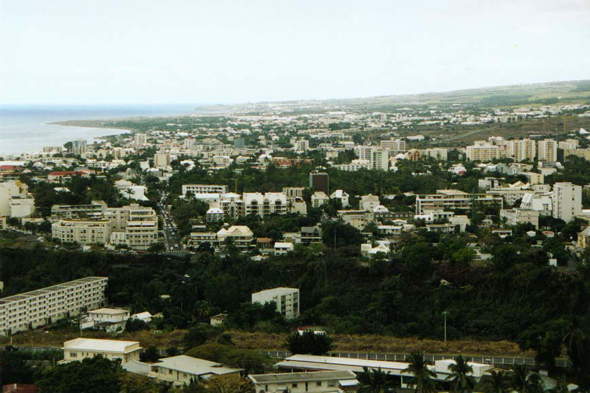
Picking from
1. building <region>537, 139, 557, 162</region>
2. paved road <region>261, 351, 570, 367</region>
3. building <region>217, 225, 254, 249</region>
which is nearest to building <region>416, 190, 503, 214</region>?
building <region>217, 225, 254, 249</region>

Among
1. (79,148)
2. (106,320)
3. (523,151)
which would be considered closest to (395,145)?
(523,151)

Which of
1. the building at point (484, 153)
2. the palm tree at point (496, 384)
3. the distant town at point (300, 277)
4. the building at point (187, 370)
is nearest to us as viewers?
the palm tree at point (496, 384)

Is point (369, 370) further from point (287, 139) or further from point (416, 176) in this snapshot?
point (287, 139)

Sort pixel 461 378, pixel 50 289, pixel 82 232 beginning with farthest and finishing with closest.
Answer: pixel 82 232, pixel 50 289, pixel 461 378

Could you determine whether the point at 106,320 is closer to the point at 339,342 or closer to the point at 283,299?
the point at 283,299

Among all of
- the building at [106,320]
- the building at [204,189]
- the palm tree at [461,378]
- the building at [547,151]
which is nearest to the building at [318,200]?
the building at [204,189]

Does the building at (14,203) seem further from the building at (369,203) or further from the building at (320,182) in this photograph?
the building at (369,203)
